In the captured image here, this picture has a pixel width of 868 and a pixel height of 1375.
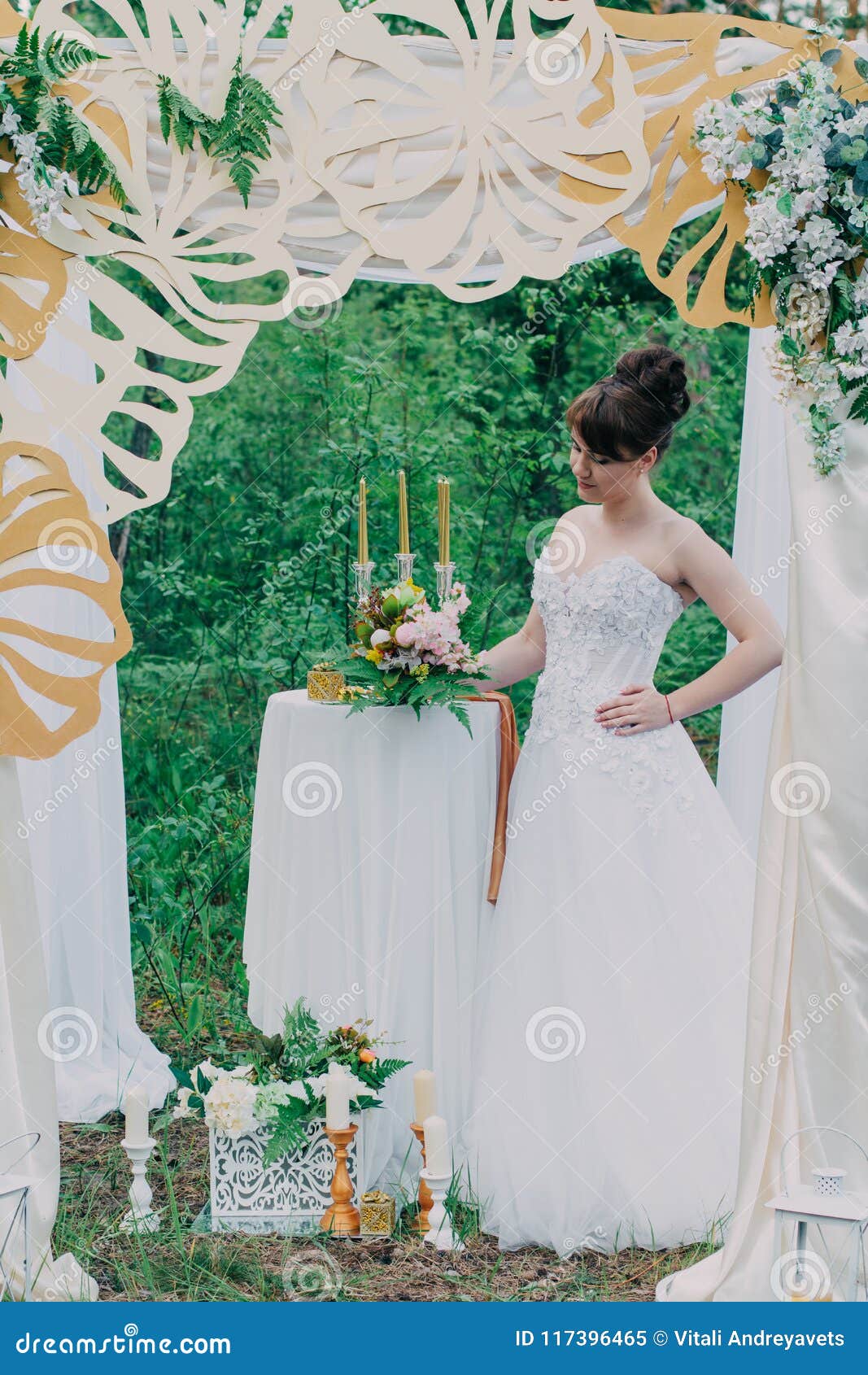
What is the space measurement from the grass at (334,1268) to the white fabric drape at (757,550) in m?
1.22

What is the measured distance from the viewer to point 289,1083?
3.19 metres

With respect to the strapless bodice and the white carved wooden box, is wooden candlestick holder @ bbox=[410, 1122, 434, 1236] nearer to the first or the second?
the white carved wooden box

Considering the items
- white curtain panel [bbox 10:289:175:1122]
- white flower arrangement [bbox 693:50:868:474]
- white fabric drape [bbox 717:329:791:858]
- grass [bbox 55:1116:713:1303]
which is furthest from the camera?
white curtain panel [bbox 10:289:175:1122]

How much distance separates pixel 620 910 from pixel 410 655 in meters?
0.78

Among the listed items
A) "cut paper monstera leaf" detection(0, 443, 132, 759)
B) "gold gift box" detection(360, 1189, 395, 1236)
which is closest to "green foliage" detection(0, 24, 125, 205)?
"cut paper monstera leaf" detection(0, 443, 132, 759)

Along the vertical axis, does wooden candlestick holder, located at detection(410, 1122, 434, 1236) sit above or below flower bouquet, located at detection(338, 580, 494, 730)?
below

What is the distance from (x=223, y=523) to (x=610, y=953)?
384cm

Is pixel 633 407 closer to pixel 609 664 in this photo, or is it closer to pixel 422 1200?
pixel 609 664

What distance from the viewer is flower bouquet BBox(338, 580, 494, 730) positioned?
314 centimetres

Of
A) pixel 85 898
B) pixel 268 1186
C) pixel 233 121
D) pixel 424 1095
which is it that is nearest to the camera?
pixel 233 121

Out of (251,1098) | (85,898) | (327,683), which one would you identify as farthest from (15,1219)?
(327,683)

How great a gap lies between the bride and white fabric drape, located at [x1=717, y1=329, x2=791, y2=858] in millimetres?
360

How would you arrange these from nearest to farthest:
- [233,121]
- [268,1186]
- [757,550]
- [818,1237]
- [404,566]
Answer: [818,1237]
[233,121]
[268,1186]
[404,566]
[757,550]

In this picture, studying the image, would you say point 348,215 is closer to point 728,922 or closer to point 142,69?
point 142,69
